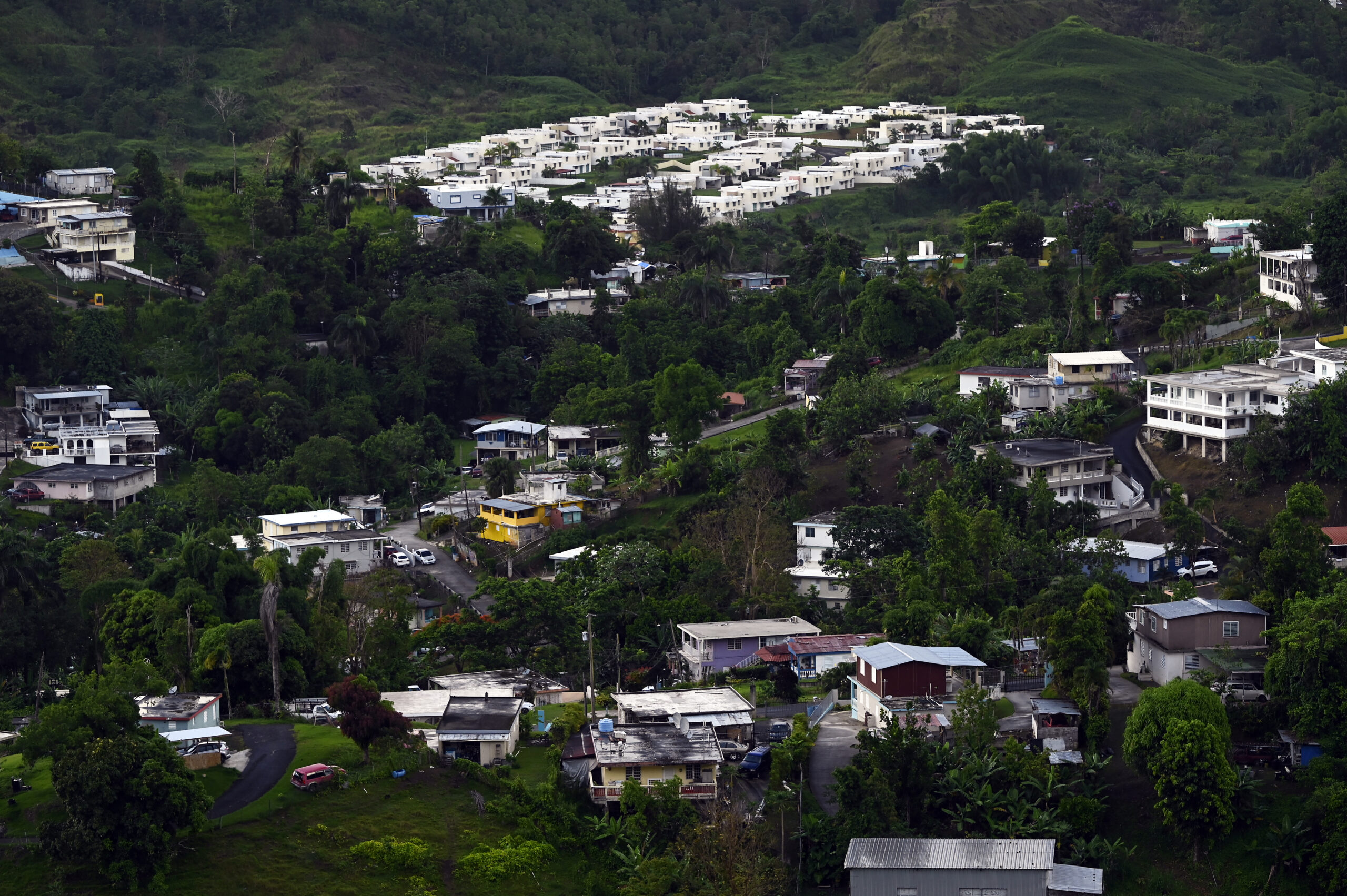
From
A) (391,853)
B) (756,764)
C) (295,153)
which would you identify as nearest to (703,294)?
(295,153)

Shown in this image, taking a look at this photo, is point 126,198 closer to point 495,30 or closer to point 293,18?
point 293,18

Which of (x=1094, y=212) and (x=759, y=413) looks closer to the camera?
(x=759, y=413)

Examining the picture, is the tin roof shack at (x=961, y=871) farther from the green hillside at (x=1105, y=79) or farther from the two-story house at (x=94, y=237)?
the green hillside at (x=1105, y=79)

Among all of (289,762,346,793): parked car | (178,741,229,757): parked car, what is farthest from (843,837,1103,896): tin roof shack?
(178,741,229,757): parked car

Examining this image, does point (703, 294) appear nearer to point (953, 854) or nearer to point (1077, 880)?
point (953, 854)

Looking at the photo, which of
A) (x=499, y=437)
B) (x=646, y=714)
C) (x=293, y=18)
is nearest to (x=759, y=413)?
(x=499, y=437)

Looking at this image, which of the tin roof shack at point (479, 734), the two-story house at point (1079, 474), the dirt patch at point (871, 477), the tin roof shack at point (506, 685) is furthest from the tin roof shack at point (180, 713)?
the two-story house at point (1079, 474)

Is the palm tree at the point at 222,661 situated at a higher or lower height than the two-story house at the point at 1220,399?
lower
